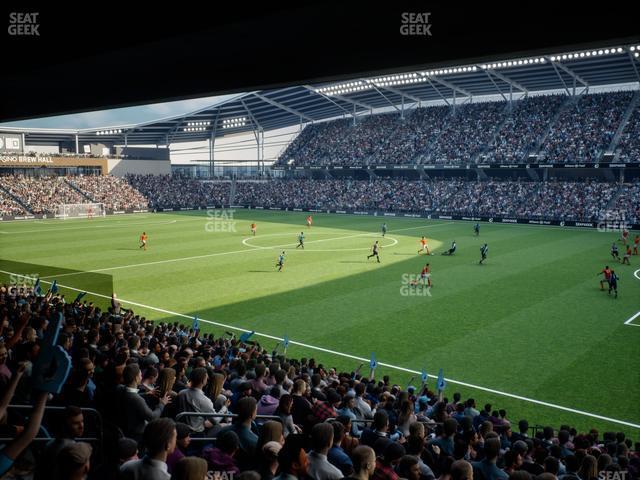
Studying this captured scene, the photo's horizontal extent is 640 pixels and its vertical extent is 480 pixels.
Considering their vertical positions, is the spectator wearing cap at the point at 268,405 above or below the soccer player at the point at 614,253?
above

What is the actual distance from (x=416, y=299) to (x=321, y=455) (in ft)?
68.4

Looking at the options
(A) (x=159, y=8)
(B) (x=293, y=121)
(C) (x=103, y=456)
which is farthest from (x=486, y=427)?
(B) (x=293, y=121)

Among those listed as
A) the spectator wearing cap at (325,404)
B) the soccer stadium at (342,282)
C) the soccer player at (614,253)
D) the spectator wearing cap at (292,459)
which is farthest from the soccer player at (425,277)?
the spectator wearing cap at (292,459)

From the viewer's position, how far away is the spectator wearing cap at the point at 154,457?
165 inches

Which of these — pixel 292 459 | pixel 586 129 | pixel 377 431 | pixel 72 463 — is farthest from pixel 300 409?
pixel 586 129

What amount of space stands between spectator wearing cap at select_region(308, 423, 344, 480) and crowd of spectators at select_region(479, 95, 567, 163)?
65246 mm

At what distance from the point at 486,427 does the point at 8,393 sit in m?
6.99

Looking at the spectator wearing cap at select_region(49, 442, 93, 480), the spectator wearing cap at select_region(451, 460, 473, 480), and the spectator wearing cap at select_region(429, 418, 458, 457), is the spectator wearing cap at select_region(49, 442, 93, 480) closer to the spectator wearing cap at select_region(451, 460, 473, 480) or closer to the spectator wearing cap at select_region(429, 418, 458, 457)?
the spectator wearing cap at select_region(451, 460, 473, 480)

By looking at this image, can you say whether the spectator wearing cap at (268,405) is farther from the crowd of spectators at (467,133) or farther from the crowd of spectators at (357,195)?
the crowd of spectators at (467,133)

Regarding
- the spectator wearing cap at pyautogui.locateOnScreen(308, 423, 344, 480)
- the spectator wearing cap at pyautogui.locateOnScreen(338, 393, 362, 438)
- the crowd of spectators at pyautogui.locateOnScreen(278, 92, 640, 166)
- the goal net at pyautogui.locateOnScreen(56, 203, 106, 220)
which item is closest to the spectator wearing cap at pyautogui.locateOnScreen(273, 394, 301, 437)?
the spectator wearing cap at pyautogui.locateOnScreen(308, 423, 344, 480)

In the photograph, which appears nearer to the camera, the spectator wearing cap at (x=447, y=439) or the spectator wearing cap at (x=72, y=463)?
the spectator wearing cap at (x=72, y=463)

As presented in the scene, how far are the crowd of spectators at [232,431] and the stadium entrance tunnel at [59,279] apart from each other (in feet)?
44.3

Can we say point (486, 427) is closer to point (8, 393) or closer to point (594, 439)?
point (594, 439)

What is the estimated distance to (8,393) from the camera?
407cm
